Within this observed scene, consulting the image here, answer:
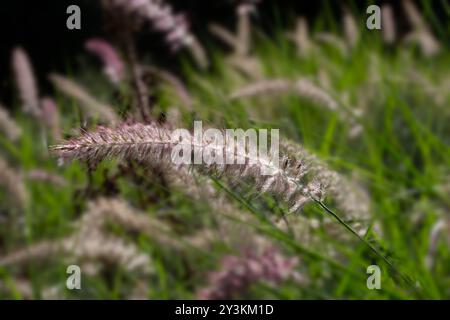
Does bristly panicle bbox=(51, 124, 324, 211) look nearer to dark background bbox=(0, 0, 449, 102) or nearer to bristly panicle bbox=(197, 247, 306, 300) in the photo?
bristly panicle bbox=(197, 247, 306, 300)

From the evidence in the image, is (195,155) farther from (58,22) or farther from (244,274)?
(58,22)

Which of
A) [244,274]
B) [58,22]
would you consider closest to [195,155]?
[244,274]

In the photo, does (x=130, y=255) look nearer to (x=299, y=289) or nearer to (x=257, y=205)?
(x=299, y=289)

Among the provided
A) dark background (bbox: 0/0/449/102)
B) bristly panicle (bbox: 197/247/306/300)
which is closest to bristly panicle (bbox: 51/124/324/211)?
bristly panicle (bbox: 197/247/306/300)

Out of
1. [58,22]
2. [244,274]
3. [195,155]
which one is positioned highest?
[58,22]

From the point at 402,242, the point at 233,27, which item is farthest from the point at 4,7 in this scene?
the point at 402,242

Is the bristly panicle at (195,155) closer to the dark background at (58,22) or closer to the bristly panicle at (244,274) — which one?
the bristly panicle at (244,274)

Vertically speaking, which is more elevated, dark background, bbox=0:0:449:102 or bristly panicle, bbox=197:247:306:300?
dark background, bbox=0:0:449:102

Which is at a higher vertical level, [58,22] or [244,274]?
[58,22]
